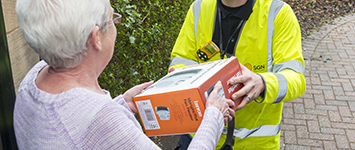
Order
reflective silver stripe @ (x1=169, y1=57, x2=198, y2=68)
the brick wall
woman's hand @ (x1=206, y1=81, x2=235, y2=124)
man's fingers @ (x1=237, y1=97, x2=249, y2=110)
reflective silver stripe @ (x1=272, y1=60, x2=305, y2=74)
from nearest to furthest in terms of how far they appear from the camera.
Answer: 1. woman's hand @ (x1=206, y1=81, x2=235, y2=124)
2. man's fingers @ (x1=237, y1=97, x2=249, y2=110)
3. reflective silver stripe @ (x1=272, y1=60, x2=305, y2=74)
4. the brick wall
5. reflective silver stripe @ (x1=169, y1=57, x2=198, y2=68)

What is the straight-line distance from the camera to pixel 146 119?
1503 mm

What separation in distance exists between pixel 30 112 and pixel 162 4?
276 centimetres

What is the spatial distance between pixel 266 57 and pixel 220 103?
0.60 meters

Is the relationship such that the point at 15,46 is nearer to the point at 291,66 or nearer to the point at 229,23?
the point at 229,23

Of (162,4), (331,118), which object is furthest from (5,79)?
(331,118)

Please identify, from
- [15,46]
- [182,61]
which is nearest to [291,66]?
[182,61]

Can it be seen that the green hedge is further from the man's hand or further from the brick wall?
the man's hand

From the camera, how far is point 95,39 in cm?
115

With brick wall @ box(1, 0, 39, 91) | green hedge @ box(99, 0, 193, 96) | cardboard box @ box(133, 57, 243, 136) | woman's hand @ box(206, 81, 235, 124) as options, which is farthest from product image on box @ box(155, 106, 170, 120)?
green hedge @ box(99, 0, 193, 96)

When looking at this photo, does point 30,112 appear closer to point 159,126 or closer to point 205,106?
point 159,126

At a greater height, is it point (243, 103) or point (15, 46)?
point (15, 46)

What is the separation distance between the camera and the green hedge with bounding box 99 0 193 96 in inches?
121

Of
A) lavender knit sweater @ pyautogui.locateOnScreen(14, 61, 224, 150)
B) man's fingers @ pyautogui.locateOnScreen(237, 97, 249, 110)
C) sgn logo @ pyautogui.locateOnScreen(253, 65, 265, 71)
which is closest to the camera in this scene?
lavender knit sweater @ pyautogui.locateOnScreen(14, 61, 224, 150)

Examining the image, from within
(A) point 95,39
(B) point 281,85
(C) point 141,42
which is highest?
(A) point 95,39
